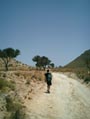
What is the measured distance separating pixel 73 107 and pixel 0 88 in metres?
5.88

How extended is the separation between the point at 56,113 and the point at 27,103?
11.0 ft

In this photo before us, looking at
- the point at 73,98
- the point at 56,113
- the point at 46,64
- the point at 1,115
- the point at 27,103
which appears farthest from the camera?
the point at 46,64

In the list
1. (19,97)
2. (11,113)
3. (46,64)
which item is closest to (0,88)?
(19,97)

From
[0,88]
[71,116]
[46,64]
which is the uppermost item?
[46,64]

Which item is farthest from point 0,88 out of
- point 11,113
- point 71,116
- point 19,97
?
point 71,116

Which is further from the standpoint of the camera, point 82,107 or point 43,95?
point 43,95

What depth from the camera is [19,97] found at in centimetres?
2106

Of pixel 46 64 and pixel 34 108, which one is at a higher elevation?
pixel 46 64

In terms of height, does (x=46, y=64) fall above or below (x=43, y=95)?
above

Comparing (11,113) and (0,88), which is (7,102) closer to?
(11,113)

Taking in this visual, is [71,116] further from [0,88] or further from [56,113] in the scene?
[0,88]

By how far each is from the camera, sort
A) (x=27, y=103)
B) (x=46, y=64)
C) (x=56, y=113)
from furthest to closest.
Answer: (x=46, y=64), (x=27, y=103), (x=56, y=113)

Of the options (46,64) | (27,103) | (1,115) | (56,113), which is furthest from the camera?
(46,64)

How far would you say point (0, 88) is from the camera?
70.4 feet
